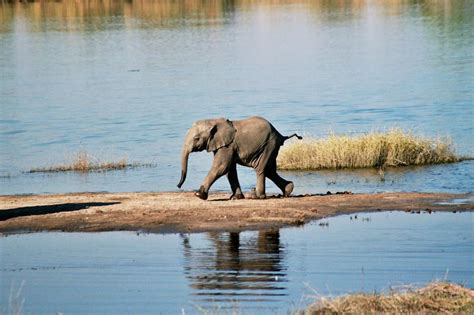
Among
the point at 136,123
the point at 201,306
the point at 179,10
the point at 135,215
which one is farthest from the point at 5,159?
the point at 179,10

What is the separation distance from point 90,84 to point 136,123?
15806 millimetres

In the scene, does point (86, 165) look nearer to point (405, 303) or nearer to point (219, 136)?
point (219, 136)

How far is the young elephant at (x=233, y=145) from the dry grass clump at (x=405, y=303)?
9104 millimetres

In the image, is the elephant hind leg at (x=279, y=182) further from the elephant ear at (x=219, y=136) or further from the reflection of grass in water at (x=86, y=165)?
the reflection of grass in water at (x=86, y=165)

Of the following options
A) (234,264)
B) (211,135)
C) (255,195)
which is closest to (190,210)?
(211,135)

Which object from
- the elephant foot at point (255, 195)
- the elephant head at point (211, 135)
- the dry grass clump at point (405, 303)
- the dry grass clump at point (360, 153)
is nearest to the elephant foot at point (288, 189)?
the elephant foot at point (255, 195)

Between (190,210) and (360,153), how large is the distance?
8732mm

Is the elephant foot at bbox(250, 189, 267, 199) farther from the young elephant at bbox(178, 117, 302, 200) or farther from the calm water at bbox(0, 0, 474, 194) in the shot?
the calm water at bbox(0, 0, 474, 194)

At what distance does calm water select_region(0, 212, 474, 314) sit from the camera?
1609 cm

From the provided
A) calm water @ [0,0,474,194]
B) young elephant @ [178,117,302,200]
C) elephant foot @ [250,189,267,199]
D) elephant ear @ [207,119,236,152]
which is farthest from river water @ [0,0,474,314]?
elephant ear @ [207,119,236,152]

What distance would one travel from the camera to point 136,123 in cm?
4722

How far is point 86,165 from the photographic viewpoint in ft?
105

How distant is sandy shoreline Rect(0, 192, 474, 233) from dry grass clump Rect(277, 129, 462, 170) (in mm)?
5814

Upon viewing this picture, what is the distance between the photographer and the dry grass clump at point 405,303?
13.8 meters
